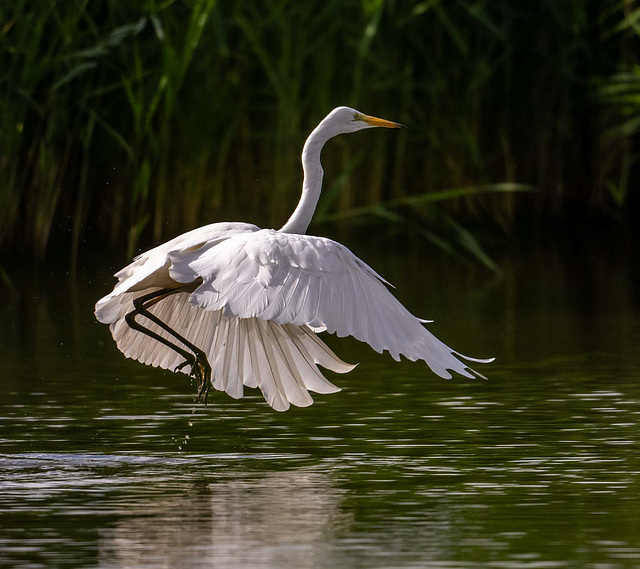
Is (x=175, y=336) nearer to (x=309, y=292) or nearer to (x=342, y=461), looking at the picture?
(x=309, y=292)

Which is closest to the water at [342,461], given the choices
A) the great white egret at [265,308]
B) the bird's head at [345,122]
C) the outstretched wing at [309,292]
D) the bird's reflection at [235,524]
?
the bird's reflection at [235,524]

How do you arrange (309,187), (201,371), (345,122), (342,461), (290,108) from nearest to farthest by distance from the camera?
1. (342,461)
2. (201,371)
3. (309,187)
4. (345,122)
5. (290,108)

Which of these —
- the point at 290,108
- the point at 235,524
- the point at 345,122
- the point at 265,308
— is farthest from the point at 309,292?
the point at 290,108

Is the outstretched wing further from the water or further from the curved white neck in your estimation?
the curved white neck

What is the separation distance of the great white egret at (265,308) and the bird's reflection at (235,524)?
642 mm

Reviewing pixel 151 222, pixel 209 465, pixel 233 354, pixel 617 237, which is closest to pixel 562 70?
pixel 617 237

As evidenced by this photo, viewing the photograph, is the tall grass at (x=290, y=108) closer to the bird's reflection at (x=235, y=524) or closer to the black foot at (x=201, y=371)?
the black foot at (x=201, y=371)

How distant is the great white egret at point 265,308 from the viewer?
20.2 feet

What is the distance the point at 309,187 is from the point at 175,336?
91cm

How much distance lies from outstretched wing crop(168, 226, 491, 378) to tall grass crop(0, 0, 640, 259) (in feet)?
16.4

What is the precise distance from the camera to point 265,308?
6.18 meters

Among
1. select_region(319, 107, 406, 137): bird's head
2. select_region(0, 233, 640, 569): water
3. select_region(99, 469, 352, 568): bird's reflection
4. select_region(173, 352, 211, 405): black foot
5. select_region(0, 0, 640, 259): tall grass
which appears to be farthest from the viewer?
select_region(0, 0, 640, 259): tall grass

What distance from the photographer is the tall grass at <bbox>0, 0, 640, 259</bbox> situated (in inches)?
468

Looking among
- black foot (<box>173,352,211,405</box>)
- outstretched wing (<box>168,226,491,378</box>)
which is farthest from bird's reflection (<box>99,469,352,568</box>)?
black foot (<box>173,352,211,405</box>)
